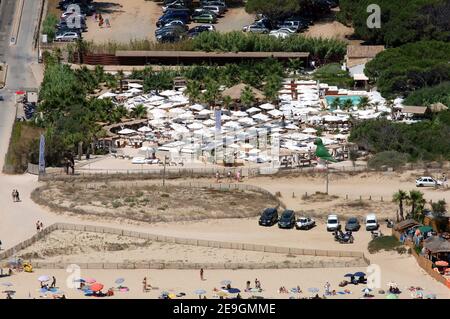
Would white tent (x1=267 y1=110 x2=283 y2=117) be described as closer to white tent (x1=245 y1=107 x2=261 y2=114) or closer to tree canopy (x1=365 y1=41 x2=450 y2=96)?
white tent (x1=245 y1=107 x2=261 y2=114)

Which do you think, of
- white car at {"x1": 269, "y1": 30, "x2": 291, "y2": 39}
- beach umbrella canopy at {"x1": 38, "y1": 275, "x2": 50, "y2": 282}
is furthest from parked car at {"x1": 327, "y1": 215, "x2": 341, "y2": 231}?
white car at {"x1": 269, "y1": 30, "x2": 291, "y2": 39}

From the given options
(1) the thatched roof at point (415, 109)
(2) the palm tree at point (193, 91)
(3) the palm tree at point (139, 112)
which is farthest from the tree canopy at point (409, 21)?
(3) the palm tree at point (139, 112)

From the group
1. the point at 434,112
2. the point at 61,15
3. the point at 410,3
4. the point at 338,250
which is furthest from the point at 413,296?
the point at 61,15

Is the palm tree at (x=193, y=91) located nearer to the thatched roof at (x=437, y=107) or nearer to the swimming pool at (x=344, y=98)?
the swimming pool at (x=344, y=98)

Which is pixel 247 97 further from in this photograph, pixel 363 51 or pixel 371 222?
pixel 371 222

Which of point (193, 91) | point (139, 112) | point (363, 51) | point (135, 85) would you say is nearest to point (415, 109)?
point (193, 91)

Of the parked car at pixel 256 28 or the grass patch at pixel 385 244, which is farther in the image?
the parked car at pixel 256 28

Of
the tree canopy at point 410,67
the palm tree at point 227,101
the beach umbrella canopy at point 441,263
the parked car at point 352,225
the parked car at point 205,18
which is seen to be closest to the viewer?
the beach umbrella canopy at point 441,263
